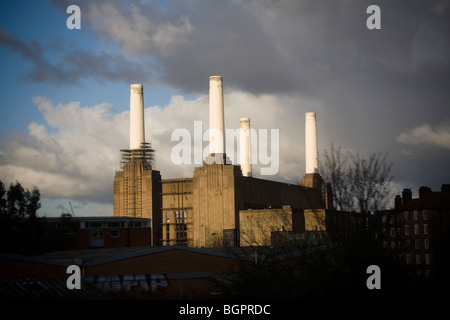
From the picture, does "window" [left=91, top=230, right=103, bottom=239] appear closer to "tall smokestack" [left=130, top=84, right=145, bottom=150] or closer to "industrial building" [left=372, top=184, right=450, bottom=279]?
"industrial building" [left=372, top=184, right=450, bottom=279]

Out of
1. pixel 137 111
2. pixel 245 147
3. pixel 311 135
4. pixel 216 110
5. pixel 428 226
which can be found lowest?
pixel 428 226

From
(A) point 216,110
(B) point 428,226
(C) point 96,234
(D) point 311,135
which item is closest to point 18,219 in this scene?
(C) point 96,234

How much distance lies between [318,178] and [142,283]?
97700 millimetres

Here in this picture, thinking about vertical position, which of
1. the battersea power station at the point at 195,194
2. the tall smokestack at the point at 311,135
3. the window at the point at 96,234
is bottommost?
the window at the point at 96,234

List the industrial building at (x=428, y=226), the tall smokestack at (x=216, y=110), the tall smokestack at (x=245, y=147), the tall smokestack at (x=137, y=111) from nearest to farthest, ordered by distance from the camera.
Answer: the industrial building at (x=428, y=226), the tall smokestack at (x=216, y=110), the tall smokestack at (x=137, y=111), the tall smokestack at (x=245, y=147)

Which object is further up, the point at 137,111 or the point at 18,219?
the point at 137,111

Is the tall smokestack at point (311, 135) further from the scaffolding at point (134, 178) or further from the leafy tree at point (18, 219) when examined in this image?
the leafy tree at point (18, 219)

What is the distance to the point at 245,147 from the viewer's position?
386 feet

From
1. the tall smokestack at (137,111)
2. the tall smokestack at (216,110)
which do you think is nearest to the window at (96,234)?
the tall smokestack at (216,110)

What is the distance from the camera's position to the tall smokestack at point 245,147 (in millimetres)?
116812

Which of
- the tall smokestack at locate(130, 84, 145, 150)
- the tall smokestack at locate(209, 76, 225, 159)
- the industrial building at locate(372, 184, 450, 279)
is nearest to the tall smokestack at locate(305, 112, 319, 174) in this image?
the tall smokestack at locate(209, 76, 225, 159)

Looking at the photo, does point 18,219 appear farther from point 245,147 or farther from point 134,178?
point 245,147

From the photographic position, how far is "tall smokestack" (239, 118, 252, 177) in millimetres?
116812

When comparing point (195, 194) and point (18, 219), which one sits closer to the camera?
point (18, 219)
